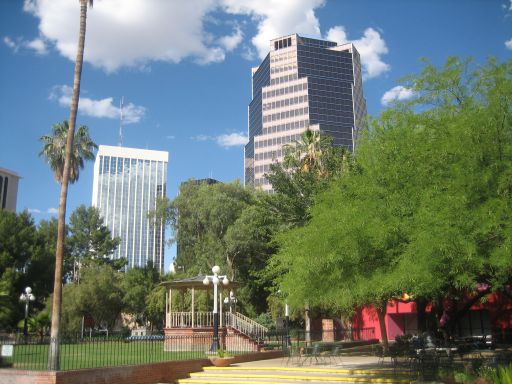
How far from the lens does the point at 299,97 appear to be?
142 meters

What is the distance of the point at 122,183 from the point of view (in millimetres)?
182000

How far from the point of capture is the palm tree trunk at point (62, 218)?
14789 millimetres

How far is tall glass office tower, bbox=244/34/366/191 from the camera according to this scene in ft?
455

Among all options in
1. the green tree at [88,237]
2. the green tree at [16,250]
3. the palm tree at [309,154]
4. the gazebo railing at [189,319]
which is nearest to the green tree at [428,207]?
the gazebo railing at [189,319]

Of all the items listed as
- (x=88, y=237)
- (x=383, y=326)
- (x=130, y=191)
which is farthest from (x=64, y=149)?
(x=130, y=191)

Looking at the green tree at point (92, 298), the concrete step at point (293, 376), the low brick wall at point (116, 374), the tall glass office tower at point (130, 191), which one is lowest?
the concrete step at point (293, 376)

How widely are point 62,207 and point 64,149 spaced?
799 inches

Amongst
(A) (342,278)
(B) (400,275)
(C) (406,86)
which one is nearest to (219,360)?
(A) (342,278)

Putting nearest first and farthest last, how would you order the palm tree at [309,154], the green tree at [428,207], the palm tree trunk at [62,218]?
the green tree at [428,207], the palm tree trunk at [62,218], the palm tree at [309,154]

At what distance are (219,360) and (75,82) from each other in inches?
473

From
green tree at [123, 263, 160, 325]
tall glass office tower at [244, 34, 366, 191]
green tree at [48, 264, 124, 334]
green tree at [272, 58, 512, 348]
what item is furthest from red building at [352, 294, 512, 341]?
tall glass office tower at [244, 34, 366, 191]

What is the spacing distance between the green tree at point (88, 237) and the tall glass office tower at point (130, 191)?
8912 cm

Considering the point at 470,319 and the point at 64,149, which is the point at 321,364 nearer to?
the point at 470,319

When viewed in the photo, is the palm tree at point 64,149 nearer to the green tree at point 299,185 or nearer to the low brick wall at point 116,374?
the green tree at point 299,185
